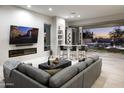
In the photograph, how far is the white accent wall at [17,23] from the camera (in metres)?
5.49

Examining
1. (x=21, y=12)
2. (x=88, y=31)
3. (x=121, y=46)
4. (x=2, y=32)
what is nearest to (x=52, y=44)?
(x=21, y=12)

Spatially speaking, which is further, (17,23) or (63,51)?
(63,51)

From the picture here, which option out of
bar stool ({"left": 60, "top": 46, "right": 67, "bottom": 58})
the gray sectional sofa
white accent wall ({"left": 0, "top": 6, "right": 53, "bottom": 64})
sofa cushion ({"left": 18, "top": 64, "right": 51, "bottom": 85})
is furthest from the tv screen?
sofa cushion ({"left": 18, "top": 64, "right": 51, "bottom": 85})

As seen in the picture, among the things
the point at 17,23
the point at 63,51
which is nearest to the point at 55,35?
the point at 63,51

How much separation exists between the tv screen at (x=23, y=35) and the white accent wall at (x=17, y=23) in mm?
217

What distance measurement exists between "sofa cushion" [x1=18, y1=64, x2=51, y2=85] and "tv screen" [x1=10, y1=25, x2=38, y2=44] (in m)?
3.65

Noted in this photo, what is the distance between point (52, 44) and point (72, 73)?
6469 millimetres

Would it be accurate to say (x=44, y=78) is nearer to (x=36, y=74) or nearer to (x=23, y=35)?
(x=36, y=74)

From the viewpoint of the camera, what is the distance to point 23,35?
6.32 metres

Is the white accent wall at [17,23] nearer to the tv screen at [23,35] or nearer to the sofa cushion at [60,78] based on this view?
the tv screen at [23,35]

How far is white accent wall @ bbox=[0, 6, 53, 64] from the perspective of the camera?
5.49m

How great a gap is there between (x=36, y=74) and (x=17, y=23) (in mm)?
4664

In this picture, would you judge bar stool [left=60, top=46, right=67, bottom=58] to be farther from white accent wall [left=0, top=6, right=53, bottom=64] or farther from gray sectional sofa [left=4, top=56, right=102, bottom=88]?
gray sectional sofa [left=4, top=56, right=102, bottom=88]

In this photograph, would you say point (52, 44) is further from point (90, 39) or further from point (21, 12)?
point (90, 39)
